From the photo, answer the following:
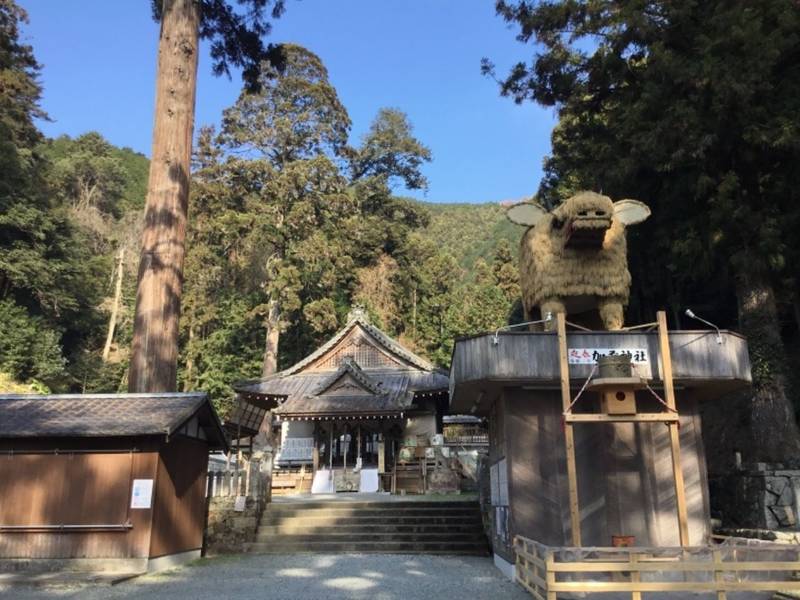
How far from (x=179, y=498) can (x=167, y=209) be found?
5128 millimetres

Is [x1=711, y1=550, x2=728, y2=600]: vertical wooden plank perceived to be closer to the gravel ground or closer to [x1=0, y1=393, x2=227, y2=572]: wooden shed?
the gravel ground

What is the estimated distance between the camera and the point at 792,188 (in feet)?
39.8

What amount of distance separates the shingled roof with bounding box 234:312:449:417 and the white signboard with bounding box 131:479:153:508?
11.8 m

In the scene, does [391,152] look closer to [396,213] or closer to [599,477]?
[396,213]

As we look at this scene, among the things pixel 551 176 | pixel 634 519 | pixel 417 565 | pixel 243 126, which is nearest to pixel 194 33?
pixel 417 565

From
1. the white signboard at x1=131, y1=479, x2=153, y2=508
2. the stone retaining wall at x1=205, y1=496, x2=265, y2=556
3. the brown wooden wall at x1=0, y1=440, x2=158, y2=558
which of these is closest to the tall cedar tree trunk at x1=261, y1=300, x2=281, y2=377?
the stone retaining wall at x1=205, y1=496, x2=265, y2=556

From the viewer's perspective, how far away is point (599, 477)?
860 cm

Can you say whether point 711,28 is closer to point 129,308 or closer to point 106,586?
point 106,586

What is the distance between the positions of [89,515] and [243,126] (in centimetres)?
2881

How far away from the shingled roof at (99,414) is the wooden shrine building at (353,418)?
10.5 meters

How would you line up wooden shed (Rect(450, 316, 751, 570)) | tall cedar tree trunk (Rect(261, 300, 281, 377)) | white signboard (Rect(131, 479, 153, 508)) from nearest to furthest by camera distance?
wooden shed (Rect(450, 316, 751, 570)) → white signboard (Rect(131, 479, 153, 508)) → tall cedar tree trunk (Rect(261, 300, 281, 377))

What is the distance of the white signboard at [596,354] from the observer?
332 inches

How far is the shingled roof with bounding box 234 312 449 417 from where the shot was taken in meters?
21.1

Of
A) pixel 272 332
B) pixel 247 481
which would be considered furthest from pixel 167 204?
pixel 272 332
